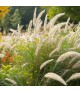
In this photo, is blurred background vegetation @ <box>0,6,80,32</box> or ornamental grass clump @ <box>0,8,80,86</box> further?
blurred background vegetation @ <box>0,6,80,32</box>

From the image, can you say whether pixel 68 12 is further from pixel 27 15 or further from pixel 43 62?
pixel 43 62

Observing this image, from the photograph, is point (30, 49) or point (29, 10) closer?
point (30, 49)

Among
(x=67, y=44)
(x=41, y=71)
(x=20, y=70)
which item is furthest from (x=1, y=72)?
(x=67, y=44)

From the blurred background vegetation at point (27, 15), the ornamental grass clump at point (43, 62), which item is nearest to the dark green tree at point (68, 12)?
the blurred background vegetation at point (27, 15)

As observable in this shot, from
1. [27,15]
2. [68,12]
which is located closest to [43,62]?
[27,15]

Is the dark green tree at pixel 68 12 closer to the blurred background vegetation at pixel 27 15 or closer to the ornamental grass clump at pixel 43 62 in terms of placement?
the blurred background vegetation at pixel 27 15

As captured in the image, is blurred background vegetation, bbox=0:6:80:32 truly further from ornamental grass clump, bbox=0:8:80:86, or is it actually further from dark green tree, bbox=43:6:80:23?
ornamental grass clump, bbox=0:8:80:86

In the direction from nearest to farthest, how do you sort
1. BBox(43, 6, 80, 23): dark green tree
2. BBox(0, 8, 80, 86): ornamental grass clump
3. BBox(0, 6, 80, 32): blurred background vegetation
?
BBox(0, 8, 80, 86): ornamental grass clump → BBox(0, 6, 80, 32): blurred background vegetation → BBox(43, 6, 80, 23): dark green tree

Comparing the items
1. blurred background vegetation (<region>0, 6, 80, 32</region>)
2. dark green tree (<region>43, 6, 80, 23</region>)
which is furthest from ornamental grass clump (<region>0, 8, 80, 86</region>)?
dark green tree (<region>43, 6, 80, 23</region>)

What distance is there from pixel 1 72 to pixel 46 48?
27.7 inches

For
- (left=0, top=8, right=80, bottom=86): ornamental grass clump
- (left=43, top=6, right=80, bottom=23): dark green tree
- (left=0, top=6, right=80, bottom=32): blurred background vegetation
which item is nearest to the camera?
(left=0, top=8, right=80, bottom=86): ornamental grass clump
